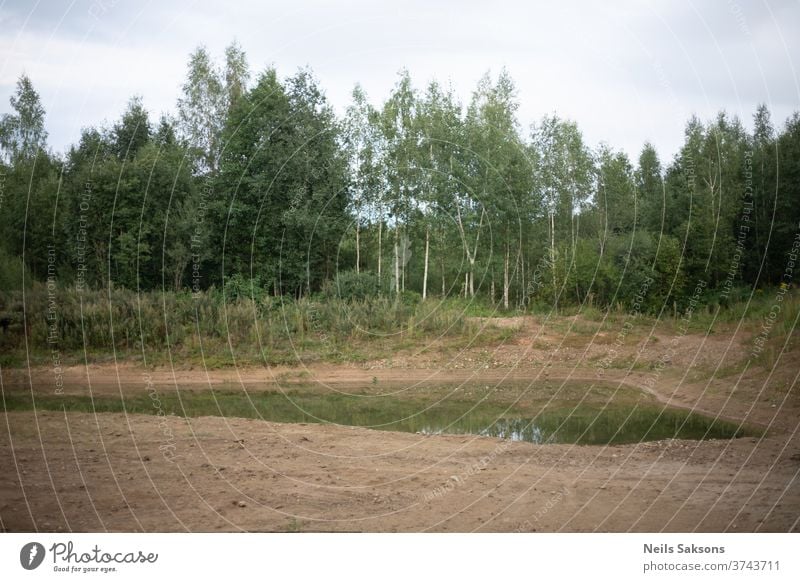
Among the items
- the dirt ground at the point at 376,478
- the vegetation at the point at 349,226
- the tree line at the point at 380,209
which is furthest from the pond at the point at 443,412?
the tree line at the point at 380,209

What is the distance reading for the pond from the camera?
→ 11.7 m

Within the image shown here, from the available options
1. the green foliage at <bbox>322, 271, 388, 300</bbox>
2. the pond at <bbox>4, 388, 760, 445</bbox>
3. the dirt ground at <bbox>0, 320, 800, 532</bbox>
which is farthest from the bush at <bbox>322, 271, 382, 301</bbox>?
the dirt ground at <bbox>0, 320, 800, 532</bbox>

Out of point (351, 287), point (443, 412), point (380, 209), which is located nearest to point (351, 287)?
point (351, 287)

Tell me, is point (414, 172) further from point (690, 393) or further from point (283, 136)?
point (690, 393)

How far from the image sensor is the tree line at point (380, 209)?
74.9 feet

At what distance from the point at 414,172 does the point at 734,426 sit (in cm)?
1911

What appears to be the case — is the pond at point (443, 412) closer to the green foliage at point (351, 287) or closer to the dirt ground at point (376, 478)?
the dirt ground at point (376, 478)

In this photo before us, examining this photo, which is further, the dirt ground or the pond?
the pond

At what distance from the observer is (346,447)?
9.93m

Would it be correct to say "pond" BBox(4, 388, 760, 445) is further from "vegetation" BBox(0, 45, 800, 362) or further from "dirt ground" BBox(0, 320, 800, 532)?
"vegetation" BBox(0, 45, 800, 362)

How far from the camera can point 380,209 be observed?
91.6ft

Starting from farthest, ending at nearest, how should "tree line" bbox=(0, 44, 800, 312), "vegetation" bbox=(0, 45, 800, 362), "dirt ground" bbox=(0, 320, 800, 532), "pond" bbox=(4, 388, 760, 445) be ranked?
"tree line" bbox=(0, 44, 800, 312) → "vegetation" bbox=(0, 45, 800, 362) → "pond" bbox=(4, 388, 760, 445) → "dirt ground" bbox=(0, 320, 800, 532)

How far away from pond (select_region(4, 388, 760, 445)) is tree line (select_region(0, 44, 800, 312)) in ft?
21.9

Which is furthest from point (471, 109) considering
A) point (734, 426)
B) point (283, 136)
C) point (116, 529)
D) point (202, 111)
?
point (116, 529)
